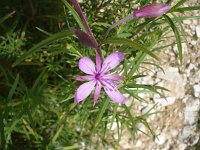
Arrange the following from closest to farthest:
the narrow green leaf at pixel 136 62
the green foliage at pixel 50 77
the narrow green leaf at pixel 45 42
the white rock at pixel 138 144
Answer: the narrow green leaf at pixel 45 42 → the narrow green leaf at pixel 136 62 → the green foliage at pixel 50 77 → the white rock at pixel 138 144

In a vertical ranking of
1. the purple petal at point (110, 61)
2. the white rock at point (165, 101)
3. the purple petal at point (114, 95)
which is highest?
the purple petal at point (110, 61)

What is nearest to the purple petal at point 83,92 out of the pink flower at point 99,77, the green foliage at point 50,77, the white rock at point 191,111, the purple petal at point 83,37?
the pink flower at point 99,77

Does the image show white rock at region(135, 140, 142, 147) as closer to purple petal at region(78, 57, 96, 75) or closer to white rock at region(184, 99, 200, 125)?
white rock at region(184, 99, 200, 125)

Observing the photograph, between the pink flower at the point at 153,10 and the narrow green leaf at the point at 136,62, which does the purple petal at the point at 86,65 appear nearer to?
the pink flower at the point at 153,10

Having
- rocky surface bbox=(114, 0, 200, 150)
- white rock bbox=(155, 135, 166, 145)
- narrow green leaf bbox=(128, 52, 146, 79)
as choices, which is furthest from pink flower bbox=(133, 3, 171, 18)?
white rock bbox=(155, 135, 166, 145)

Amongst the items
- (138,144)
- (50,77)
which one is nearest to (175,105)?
(138,144)

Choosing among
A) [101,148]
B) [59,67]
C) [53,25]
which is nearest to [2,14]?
[53,25]
